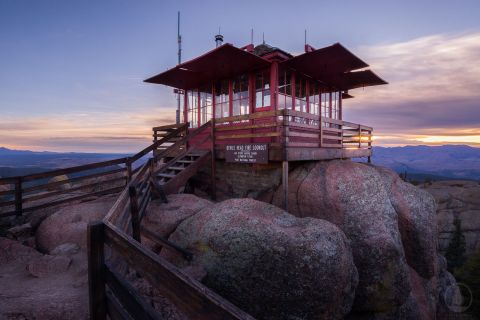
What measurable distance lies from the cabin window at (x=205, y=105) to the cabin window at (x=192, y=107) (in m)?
0.45

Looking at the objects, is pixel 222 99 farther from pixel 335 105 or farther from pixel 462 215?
pixel 462 215

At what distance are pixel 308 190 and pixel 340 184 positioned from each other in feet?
3.77

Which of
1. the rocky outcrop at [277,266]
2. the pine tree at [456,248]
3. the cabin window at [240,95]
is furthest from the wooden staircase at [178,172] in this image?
the pine tree at [456,248]

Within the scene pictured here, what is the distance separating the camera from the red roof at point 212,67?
10.7 meters

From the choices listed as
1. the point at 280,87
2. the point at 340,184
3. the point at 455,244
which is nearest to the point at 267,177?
the point at 340,184

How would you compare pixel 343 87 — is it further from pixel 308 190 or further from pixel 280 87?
pixel 308 190

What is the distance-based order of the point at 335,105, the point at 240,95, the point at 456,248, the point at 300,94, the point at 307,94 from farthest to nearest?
the point at 456,248 → the point at 335,105 → the point at 307,94 → the point at 300,94 → the point at 240,95

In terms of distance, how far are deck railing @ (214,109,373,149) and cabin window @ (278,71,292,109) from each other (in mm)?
753

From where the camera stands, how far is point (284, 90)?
1323 cm

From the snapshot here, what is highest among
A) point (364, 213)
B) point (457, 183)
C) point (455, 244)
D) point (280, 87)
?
point (280, 87)

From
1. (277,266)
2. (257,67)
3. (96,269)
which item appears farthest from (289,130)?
(96,269)

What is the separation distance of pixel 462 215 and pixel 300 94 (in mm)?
36626

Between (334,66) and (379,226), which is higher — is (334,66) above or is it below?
above

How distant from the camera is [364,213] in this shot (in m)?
8.67
